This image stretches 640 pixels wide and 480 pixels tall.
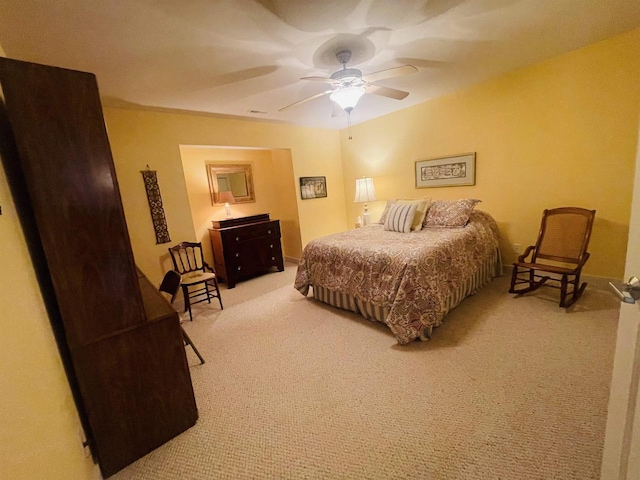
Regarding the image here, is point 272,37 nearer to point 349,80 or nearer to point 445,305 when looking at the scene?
point 349,80

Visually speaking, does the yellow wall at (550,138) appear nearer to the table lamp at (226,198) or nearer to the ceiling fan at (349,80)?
the ceiling fan at (349,80)

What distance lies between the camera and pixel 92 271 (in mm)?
1290

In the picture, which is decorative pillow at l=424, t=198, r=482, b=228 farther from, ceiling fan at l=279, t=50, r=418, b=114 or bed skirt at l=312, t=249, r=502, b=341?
ceiling fan at l=279, t=50, r=418, b=114

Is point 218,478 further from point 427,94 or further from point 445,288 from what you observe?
point 427,94

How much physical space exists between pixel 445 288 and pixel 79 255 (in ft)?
8.24

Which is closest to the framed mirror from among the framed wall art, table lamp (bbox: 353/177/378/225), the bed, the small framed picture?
the small framed picture

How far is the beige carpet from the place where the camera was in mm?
1297

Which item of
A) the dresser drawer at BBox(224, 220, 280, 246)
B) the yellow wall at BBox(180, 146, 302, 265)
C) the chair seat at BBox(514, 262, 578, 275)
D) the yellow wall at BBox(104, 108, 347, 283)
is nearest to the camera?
the chair seat at BBox(514, 262, 578, 275)

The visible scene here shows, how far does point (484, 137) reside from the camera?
332 centimetres

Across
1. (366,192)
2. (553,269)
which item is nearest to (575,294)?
(553,269)

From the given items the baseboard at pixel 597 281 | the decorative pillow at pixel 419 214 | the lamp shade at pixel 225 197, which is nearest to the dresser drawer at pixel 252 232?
the lamp shade at pixel 225 197

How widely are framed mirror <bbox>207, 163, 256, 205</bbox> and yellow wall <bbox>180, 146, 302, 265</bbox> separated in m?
0.07

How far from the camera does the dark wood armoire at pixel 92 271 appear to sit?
1.15 meters

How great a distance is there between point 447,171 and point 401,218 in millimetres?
1110
